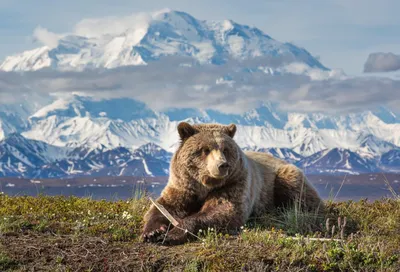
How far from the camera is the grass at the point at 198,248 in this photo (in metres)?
9.44

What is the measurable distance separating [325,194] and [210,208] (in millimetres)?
4942

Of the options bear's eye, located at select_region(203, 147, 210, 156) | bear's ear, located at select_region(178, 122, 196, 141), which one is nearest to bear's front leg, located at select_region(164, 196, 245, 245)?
bear's eye, located at select_region(203, 147, 210, 156)

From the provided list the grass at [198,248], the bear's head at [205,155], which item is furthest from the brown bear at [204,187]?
→ the grass at [198,248]

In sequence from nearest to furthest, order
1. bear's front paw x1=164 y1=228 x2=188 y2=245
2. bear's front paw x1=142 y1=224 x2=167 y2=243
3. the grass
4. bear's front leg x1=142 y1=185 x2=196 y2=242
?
1. the grass
2. bear's front paw x1=164 y1=228 x2=188 y2=245
3. bear's front paw x1=142 y1=224 x2=167 y2=243
4. bear's front leg x1=142 y1=185 x2=196 y2=242

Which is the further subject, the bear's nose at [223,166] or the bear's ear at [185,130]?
the bear's ear at [185,130]

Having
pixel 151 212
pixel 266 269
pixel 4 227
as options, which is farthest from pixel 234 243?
pixel 4 227

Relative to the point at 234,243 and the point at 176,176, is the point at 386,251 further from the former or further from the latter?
the point at 176,176

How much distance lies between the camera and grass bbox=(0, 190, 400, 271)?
9.44 metres

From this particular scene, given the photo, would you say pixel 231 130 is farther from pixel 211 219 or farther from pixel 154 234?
pixel 154 234

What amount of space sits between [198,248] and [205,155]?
2.12m

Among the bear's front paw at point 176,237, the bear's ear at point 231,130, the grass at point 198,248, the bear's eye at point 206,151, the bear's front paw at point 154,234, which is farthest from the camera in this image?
the bear's ear at point 231,130

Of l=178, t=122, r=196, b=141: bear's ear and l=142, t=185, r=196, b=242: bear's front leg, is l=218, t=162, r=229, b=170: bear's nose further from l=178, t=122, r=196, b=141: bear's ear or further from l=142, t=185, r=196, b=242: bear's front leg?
l=178, t=122, r=196, b=141: bear's ear

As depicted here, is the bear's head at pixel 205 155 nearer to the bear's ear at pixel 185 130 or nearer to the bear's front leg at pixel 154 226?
the bear's ear at pixel 185 130

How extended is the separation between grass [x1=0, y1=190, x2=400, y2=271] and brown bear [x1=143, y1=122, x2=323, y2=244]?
1.06 ft
